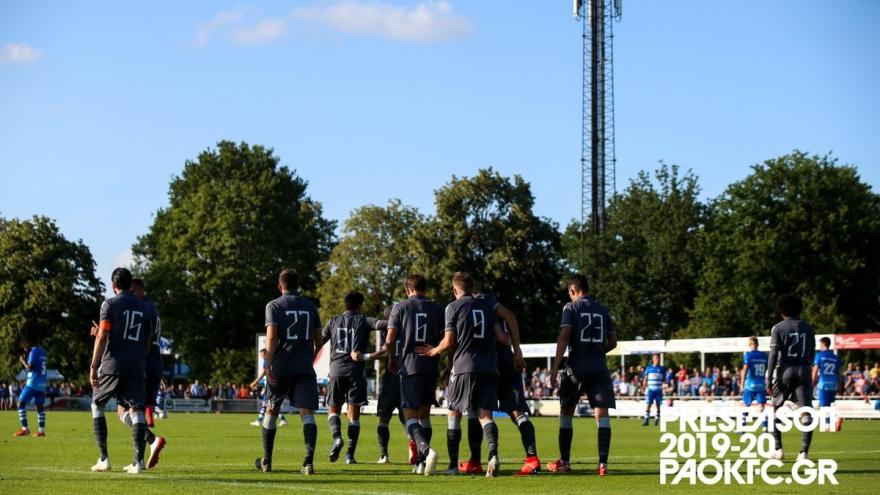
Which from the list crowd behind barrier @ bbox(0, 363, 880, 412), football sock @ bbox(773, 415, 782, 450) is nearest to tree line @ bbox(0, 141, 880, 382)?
crowd behind barrier @ bbox(0, 363, 880, 412)

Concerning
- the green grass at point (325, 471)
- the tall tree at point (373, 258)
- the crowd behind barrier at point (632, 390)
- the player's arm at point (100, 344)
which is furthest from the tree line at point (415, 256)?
the player's arm at point (100, 344)

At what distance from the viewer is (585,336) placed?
51.2 ft

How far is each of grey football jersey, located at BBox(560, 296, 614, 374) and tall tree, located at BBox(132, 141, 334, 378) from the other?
213ft

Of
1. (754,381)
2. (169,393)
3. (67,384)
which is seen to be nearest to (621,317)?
(169,393)

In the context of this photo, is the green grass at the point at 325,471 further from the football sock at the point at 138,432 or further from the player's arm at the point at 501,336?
the player's arm at the point at 501,336

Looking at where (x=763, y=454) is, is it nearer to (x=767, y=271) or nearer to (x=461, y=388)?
(x=461, y=388)

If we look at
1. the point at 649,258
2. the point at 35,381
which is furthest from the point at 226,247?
the point at 35,381

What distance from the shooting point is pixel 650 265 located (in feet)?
261

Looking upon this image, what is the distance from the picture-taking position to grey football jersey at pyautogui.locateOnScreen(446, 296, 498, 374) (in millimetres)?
15180

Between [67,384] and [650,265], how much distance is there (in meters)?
36.7

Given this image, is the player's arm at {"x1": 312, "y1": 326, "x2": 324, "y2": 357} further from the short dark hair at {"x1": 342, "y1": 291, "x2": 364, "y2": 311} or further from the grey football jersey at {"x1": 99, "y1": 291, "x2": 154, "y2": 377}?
the short dark hair at {"x1": 342, "y1": 291, "x2": 364, "y2": 311}

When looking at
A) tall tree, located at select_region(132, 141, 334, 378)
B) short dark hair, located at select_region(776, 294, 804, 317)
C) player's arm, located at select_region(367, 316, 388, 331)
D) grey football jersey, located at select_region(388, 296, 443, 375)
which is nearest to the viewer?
grey football jersey, located at select_region(388, 296, 443, 375)

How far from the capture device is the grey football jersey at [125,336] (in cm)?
1512

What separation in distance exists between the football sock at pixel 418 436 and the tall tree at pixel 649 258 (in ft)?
209
